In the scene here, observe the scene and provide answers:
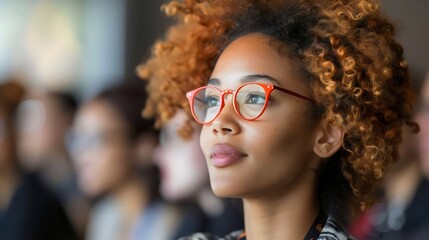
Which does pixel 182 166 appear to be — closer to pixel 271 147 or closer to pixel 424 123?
pixel 424 123

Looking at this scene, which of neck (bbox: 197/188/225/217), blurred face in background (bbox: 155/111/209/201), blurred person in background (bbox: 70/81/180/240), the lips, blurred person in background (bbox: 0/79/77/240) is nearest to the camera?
the lips

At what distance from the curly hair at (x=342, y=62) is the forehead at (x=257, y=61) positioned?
0.08ft

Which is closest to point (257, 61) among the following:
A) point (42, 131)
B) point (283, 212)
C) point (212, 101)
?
point (212, 101)

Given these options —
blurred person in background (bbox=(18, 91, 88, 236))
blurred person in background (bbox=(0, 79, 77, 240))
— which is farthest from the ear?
blurred person in background (bbox=(18, 91, 88, 236))

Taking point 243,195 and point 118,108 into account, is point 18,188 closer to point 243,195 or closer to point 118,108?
point 118,108

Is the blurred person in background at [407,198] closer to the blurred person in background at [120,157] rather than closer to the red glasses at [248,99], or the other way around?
the blurred person in background at [120,157]

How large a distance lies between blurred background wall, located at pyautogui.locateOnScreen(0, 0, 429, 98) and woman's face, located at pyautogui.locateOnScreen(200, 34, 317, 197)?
4439mm

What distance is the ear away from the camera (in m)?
2.16

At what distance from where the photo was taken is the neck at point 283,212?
2.15m

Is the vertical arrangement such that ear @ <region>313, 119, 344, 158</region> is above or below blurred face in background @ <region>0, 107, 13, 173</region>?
above

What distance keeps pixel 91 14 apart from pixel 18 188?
9.97 ft

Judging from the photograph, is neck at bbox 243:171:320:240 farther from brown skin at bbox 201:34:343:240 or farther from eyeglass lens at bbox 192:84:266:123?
eyeglass lens at bbox 192:84:266:123

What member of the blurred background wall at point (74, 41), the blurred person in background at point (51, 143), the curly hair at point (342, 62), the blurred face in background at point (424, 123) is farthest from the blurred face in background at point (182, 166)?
the blurred background wall at point (74, 41)

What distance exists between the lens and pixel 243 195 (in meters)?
2.10
